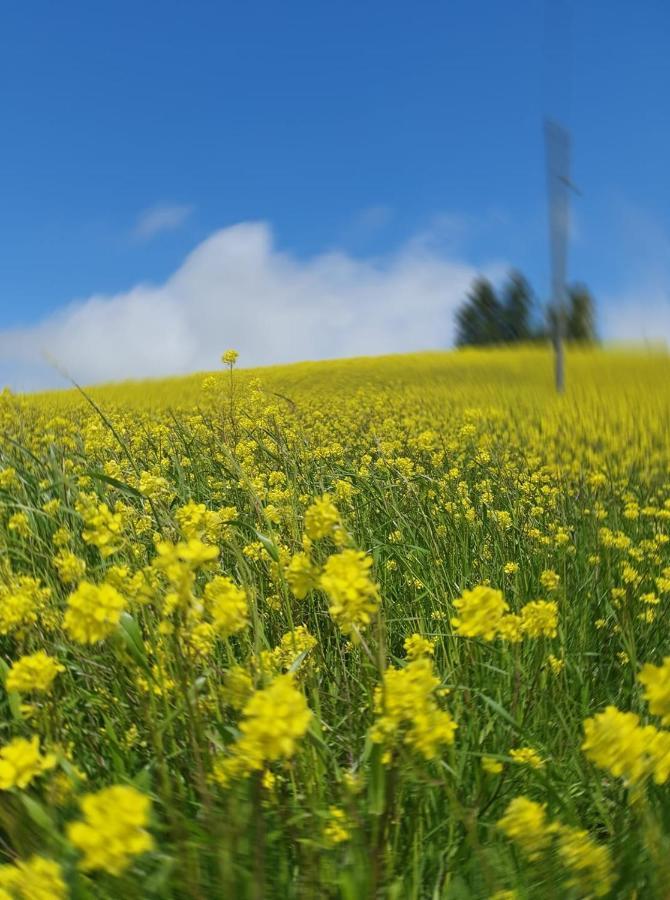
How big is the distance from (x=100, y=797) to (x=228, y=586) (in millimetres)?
677

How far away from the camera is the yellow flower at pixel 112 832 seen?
3.02ft

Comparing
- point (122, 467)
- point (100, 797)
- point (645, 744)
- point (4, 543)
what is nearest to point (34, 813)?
point (100, 797)

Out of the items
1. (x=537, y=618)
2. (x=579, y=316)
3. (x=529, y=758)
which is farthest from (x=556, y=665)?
(x=579, y=316)

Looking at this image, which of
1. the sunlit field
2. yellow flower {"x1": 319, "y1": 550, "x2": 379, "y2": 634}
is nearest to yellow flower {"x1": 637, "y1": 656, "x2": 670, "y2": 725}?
the sunlit field

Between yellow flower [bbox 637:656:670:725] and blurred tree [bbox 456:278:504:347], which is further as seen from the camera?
blurred tree [bbox 456:278:504:347]

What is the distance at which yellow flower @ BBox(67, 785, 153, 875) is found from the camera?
0.92m

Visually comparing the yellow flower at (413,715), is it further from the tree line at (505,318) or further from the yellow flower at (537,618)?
the tree line at (505,318)

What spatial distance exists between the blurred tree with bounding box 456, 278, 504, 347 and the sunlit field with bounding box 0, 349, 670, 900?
3481 cm

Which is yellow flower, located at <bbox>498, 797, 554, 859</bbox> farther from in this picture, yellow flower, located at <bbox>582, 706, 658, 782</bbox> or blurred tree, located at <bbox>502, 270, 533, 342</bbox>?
blurred tree, located at <bbox>502, 270, 533, 342</bbox>

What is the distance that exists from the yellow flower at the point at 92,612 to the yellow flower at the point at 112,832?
374mm

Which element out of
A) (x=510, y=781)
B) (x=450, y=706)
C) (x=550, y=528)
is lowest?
(x=510, y=781)

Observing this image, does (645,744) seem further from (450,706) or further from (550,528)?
(550,528)

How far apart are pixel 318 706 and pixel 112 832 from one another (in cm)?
91

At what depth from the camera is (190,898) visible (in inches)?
50.6
